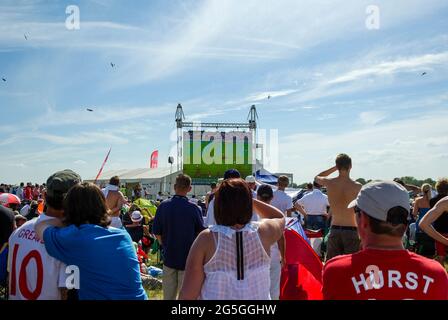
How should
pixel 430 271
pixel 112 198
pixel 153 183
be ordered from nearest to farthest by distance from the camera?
pixel 430 271 < pixel 112 198 < pixel 153 183

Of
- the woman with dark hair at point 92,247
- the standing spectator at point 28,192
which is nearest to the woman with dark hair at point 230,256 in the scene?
the woman with dark hair at point 92,247

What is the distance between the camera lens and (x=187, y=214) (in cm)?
512

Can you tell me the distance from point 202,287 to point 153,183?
30.0 meters

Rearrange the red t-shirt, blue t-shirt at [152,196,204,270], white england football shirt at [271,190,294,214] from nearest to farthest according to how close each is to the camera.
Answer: the red t-shirt → blue t-shirt at [152,196,204,270] → white england football shirt at [271,190,294,214]

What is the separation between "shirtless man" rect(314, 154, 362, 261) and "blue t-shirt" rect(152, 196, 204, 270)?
172cm

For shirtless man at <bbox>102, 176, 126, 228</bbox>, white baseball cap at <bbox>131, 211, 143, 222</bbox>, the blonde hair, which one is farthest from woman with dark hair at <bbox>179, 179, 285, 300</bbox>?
white baseball cap at <bbox>131, 211, 143, 222</bbox>

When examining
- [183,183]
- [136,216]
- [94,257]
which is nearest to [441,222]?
[183,183]

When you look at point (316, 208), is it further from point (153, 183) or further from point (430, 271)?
point (153, 183)

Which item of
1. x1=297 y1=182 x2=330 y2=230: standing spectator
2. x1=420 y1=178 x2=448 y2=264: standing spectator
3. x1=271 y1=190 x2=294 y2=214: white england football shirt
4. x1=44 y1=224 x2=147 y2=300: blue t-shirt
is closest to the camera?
x1=44 y1=224 x2=147 y2=300: blue t-shirt

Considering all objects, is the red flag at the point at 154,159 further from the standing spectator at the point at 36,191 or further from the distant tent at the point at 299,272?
the distant tent at the point at 299,272

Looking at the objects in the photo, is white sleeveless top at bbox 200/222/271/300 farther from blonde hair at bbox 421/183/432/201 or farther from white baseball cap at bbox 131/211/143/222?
white baseball cap at bbox 131/211/143/222

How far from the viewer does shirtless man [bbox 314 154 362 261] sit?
5.48m
